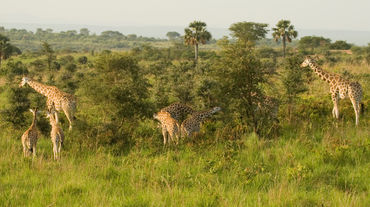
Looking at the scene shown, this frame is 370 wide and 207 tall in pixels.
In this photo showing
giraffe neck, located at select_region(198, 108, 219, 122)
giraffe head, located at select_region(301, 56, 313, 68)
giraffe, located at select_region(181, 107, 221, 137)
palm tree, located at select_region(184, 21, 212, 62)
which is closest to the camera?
giraffe, located at select_region(181, 107, 221, 137)

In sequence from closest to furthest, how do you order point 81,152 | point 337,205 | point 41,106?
point 337,205
point 81,152
point 41,106

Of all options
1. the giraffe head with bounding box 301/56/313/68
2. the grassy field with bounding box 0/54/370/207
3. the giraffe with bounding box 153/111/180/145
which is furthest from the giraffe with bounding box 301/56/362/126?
the giraffe with bounding box 153/111/180/145

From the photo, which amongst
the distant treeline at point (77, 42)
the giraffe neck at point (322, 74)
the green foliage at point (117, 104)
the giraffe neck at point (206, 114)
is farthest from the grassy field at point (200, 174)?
the distant treeline at point (77, 42)

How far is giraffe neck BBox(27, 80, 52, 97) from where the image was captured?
1428cm

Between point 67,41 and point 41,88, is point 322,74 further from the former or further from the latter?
point 67,41

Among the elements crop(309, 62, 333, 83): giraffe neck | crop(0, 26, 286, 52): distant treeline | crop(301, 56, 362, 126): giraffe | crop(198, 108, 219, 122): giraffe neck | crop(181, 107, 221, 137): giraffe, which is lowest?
crop(0, 26, 286, 52): distant treeline

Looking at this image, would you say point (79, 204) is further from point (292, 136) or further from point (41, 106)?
point (41, 106)

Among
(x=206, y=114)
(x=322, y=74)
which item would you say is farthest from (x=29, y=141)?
(x=322, y=74)

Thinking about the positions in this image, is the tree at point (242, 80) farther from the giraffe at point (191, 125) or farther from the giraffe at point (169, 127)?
the giraffe at point (169, 127)

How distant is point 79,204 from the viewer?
592 cm

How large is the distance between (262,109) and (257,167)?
3628 millimetres

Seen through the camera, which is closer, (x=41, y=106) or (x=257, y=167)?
(x=257, y=167)

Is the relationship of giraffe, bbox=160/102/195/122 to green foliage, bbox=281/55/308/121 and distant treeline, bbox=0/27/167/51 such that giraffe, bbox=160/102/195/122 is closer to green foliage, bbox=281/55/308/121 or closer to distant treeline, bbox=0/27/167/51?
green foliage, bbox=281/55/308/121

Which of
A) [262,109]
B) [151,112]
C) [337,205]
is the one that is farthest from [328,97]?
[337,205]
